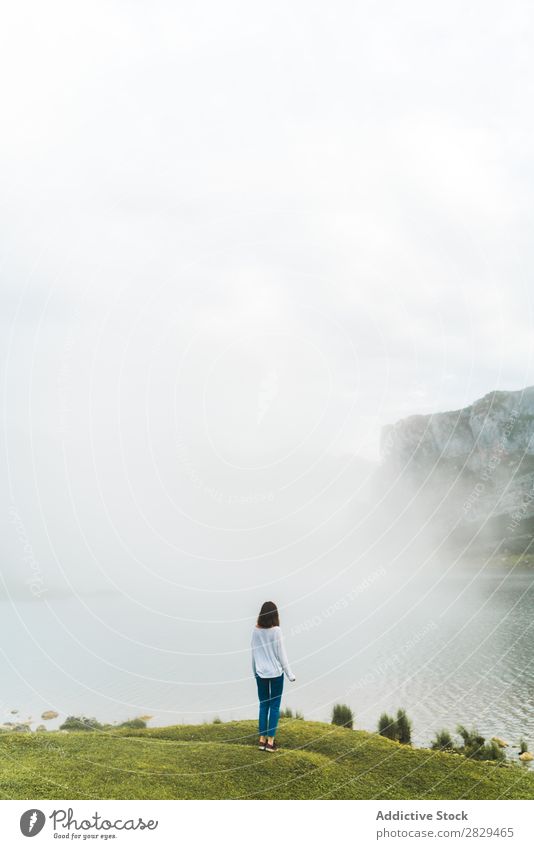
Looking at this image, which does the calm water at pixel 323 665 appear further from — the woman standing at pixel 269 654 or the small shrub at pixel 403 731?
the woman standing at pixel 269 654

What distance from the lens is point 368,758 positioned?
14.8m

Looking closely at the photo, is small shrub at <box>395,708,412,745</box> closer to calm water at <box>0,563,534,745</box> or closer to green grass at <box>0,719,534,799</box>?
calm water at <box>0,563,534,745</box>

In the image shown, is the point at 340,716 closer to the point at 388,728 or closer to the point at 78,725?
the point at 388,728

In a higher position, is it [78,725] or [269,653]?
[269,653]

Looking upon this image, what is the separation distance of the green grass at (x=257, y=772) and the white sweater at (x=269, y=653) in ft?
6.76

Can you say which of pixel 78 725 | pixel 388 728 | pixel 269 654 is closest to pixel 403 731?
pixel 388 728

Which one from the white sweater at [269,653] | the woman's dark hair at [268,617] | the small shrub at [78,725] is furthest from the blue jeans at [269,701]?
the small shrub at [78,725]

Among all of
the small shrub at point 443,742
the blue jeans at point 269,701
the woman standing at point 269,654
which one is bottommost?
the small shrub at point 443,742

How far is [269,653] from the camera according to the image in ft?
45.4

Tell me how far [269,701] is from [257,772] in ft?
5.00

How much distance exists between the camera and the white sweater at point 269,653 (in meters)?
13.7

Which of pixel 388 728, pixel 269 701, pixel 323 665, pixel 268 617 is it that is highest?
pixel 268 617

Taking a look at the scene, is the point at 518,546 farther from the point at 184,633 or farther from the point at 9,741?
the point at 9,741

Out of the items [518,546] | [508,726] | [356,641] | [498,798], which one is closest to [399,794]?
[498,798]
